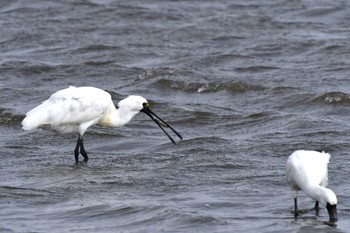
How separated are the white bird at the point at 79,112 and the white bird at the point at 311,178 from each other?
3.34 m

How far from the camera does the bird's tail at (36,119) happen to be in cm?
1298

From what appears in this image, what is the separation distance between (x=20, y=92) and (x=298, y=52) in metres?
5.24

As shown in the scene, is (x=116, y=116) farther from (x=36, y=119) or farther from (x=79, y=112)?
(x=36, y=119)

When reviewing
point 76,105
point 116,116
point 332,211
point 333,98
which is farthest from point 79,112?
point 333,98

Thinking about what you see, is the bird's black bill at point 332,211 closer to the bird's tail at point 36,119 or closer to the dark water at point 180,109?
the dark water at point 180,109

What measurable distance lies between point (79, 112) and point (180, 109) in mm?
3241

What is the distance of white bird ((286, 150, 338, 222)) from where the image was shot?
9930 mm

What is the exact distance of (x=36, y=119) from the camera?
13055mm

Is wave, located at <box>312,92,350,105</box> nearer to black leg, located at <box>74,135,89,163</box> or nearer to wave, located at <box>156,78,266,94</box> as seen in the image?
wave, located at <box>156,78,266,94</box>

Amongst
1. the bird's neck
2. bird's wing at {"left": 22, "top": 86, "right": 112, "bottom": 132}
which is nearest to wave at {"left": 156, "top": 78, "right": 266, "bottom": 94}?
the bird's neck

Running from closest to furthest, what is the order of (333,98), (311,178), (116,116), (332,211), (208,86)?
(332,211)
(311,178)
(116,116)
(333,98)
(208,86)

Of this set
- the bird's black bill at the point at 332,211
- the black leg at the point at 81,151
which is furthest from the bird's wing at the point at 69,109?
the bird's black bill at the point at 332,211

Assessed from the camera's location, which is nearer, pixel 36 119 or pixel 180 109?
pixel 36 119

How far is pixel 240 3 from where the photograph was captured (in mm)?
24547
